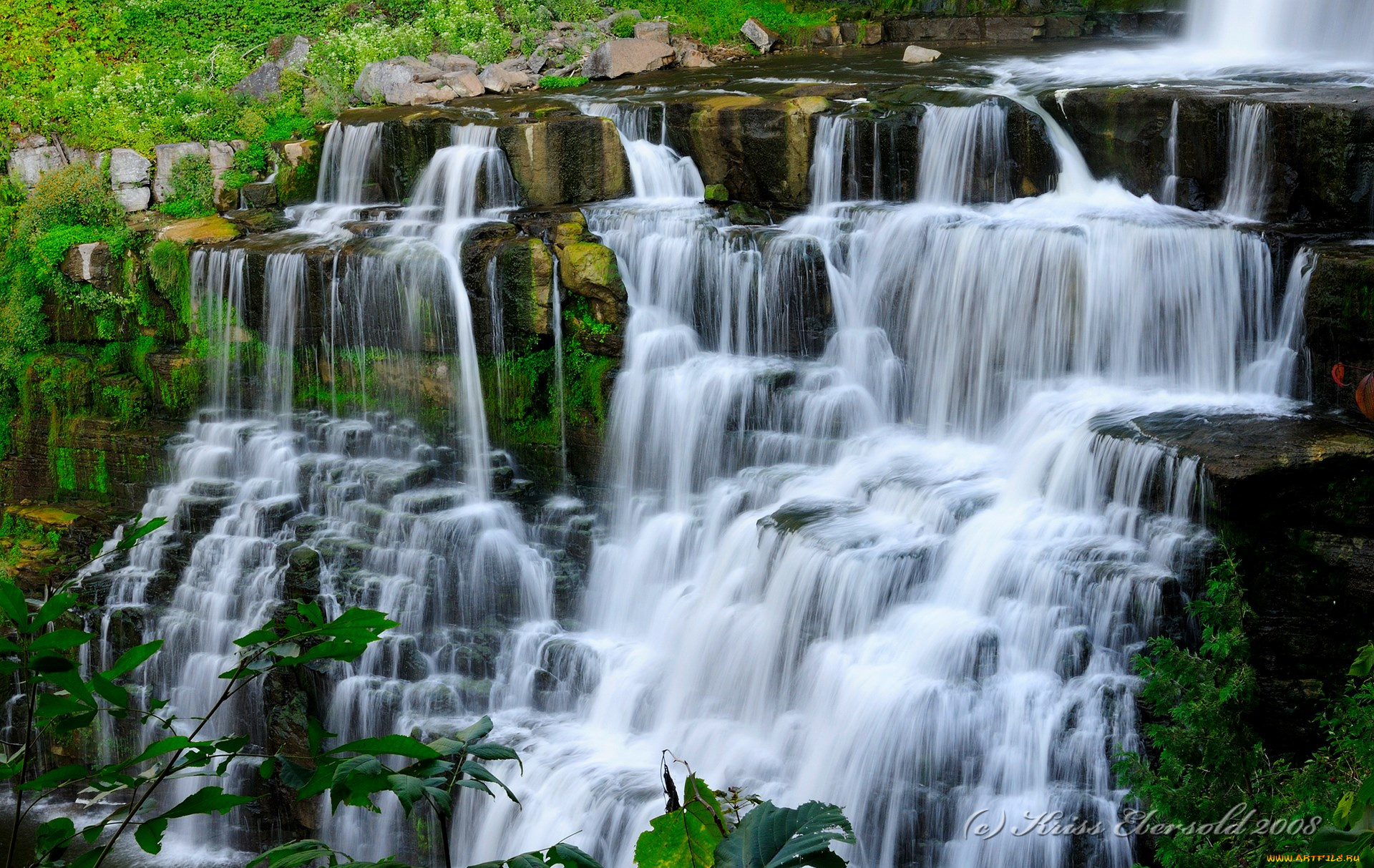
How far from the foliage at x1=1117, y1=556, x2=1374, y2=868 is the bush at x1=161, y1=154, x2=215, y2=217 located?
41.6 ft

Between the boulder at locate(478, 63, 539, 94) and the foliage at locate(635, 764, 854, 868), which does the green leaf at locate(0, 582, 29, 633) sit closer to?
the foliage at locate(635, 764, 854, 868)

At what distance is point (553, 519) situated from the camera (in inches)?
440

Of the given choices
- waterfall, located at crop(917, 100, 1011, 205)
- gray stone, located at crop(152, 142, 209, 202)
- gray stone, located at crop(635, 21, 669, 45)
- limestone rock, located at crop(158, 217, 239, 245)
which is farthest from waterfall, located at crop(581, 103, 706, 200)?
gray stone, located at crop(635, 21, 669, 45)

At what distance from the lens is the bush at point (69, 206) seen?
14531 mm

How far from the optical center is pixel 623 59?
17.7m

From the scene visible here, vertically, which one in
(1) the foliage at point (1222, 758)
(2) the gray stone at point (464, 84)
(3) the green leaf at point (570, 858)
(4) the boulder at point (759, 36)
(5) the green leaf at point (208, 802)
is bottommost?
(1) the foliage at point (1222, 758)

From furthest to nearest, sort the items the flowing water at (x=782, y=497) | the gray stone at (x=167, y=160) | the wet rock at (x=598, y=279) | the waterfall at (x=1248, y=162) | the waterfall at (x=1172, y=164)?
the gray stone at (x=167, y=160) < the wet rock at (x=598, y=279) < the waterfall at (x=1172, y=164) < the waterfall at (x=1248, y=162) < the flowing water at (x=782, y=497)

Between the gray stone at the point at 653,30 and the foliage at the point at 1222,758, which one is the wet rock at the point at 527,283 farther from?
the gray stone at the point at 653,30

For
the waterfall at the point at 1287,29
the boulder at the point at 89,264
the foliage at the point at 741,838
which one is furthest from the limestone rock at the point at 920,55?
the foliage at the point at 741,838

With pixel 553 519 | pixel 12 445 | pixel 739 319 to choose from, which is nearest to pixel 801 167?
pixel 739 319

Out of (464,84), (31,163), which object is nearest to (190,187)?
(31,163)

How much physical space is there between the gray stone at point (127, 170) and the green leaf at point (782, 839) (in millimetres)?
15728

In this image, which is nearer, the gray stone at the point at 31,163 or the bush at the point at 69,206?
the bush at the point at 69,206

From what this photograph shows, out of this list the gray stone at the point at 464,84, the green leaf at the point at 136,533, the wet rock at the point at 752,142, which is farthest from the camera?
the gray stone at the point at 464,84
